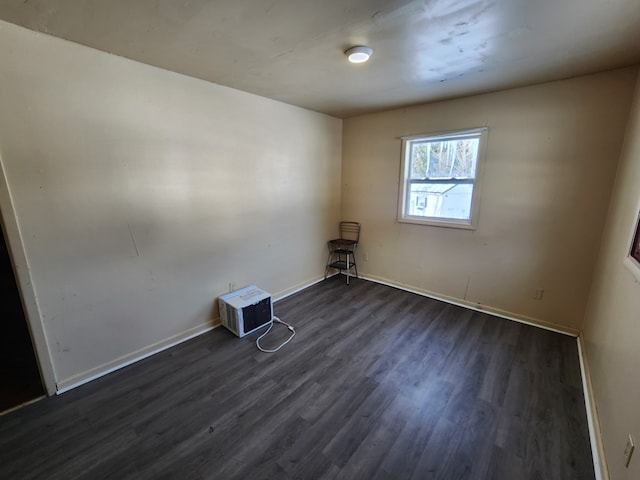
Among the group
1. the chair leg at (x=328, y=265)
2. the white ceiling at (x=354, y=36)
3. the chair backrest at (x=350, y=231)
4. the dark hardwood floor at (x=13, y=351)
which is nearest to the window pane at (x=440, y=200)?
the chair backrest at (x=350, y=231)

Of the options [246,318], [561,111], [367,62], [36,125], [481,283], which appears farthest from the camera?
[481,283]

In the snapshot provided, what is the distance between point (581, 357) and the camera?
2.33 m

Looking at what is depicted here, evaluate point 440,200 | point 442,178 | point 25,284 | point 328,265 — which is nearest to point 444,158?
point 442,178

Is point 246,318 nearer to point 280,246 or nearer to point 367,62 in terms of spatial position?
point 280,246

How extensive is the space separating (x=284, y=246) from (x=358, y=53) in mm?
2297

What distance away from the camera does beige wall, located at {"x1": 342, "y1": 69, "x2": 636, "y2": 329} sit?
7.82 ft

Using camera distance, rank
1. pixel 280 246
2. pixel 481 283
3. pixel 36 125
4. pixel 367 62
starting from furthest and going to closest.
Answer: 1. pixel 280 246
2. pixel 481 283
3. pixel 367 62
4. pixel 36 125

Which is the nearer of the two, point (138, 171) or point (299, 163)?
point (138, 171)

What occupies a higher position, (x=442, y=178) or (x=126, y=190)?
(x=442, y=178)

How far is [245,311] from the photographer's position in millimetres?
2658

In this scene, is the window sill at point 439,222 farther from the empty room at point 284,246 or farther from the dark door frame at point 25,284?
the dark door frame at point 25,284

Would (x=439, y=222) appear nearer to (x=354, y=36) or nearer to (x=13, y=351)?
(x=354, y=36)

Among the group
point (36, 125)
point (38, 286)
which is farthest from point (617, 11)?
point (38, 286)

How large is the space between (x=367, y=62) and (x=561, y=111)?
1.91 meters
